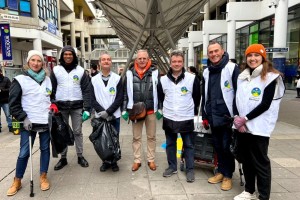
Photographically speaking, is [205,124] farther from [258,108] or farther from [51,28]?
[51,28]

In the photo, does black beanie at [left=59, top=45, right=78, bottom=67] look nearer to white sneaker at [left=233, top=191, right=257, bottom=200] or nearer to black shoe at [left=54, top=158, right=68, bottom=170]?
black shoe at [left=54, top=158, right=68, bottom=170]

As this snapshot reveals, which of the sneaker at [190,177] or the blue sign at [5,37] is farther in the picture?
the blue sign at [5,37]

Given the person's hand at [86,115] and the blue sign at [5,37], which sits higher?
the blue sign at [5,37]

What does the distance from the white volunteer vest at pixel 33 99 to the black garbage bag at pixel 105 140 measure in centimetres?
82

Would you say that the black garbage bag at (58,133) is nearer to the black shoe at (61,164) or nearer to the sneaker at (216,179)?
the black shoe at (61,164)

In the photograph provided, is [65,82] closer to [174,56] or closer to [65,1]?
[174,56]

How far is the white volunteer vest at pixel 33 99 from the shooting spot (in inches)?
147

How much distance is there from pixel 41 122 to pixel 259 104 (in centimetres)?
287

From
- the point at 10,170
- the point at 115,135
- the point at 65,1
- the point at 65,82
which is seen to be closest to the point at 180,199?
the point at 115,135

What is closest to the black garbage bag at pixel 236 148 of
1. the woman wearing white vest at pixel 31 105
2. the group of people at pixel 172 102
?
the group of people at pixel 172 102

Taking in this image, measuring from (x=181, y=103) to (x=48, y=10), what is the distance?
27981 millimetres

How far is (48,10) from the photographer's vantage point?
2811 cm

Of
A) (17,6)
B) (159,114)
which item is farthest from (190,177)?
(17,6)

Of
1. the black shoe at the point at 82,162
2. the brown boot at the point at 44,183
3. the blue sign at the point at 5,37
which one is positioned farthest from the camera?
the blue sign at the point at 5,37
